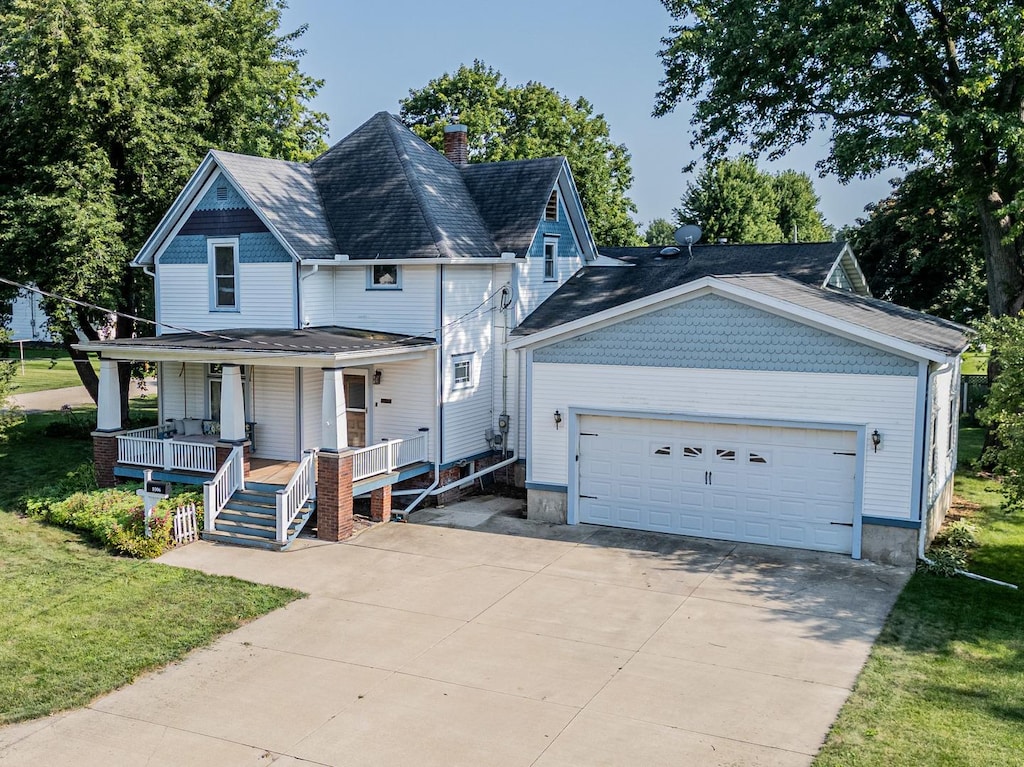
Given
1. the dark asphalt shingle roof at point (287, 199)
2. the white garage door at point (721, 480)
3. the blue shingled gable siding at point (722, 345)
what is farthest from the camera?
the dark asphalt shingle roof at point (287, 199)

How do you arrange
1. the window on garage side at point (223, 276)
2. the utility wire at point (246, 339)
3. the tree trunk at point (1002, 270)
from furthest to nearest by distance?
the tree trunk at point (1002, 270)
the window on garage side at point (223, 276)
the utility wire at point (246, 339)

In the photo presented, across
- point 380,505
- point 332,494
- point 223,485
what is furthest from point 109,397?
point 380,505

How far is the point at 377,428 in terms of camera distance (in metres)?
21.2

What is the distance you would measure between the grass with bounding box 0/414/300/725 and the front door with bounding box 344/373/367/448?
6.30 metres

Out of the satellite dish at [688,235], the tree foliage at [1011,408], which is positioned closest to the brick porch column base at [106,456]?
the satellite dish at [688,235]

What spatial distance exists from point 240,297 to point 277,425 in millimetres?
3116

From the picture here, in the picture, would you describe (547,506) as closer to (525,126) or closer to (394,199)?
(394,199)

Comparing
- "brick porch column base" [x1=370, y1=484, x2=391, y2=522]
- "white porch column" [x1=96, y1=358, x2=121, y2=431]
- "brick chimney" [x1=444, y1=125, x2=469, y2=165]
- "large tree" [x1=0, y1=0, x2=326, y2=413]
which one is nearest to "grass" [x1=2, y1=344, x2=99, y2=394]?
"large tree" [x1=0, y1=0, x2=326, y2=413]

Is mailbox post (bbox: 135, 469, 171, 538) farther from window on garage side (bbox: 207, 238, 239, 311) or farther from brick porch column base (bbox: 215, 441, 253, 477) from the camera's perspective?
window on garage side (bbox: 207, 238, 239, 311)

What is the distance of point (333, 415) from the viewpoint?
17625 mm

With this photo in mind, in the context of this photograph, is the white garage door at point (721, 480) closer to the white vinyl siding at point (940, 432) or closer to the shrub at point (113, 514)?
the white vinyl siding at point (940, 432)

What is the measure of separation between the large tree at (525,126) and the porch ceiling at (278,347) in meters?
20.7

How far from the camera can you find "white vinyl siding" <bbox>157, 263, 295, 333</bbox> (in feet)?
68.6

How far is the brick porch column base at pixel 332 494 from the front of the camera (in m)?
17.4
